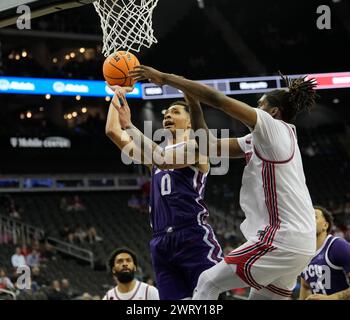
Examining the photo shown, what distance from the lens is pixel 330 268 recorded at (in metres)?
5.55

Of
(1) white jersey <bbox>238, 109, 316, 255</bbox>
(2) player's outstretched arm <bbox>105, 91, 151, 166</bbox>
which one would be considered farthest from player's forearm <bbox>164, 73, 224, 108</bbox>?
(2) player's outstretched arm <bbox>105, 91, 151, 166</bbox>

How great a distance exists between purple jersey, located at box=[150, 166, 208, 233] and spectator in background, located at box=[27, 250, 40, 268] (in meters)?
11.8

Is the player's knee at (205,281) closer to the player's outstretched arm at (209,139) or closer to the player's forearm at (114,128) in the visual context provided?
the player's outstretched arm at (209,139)

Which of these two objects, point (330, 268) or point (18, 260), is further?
point (18, 260)

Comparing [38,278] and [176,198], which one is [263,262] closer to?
[176,198]

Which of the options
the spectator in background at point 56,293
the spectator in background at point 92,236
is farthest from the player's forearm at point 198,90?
the spectator in background at point 92,236

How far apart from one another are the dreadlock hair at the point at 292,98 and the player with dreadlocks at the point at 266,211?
15 cm

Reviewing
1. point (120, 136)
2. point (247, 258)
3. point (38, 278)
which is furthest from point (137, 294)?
point (38, 278)

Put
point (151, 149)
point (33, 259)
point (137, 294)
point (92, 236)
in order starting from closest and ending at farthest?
1. point (151, 149)
2. point (137, 294)
3. point (33, 259)
4. point (92, 236)

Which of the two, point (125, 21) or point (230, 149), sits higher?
point (125, 21)

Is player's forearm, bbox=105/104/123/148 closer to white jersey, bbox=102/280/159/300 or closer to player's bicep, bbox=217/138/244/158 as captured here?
player's bicep, bbox=217/138/244/158

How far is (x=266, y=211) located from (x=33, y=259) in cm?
1320

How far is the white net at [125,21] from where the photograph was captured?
569 cm
